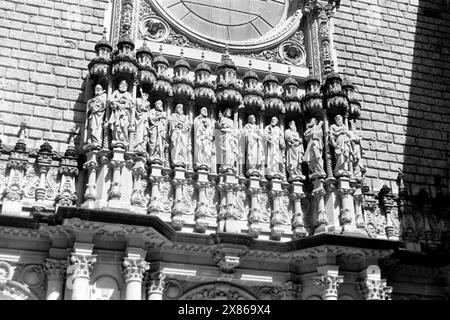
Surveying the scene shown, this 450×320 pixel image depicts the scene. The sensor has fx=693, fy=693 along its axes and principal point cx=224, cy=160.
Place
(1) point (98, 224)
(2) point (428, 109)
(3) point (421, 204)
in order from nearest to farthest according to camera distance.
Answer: (1) point (98, 224) → (3) point (421, 204) → (2) point (428, 109)

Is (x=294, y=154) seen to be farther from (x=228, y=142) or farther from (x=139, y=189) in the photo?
(x=139, y=189)

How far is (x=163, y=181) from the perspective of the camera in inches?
473

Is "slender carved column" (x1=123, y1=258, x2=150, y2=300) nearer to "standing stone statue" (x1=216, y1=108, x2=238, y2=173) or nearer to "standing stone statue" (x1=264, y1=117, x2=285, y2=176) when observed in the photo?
"standing stone statue" (x1=216, y1=108, x2=238, y2=173)

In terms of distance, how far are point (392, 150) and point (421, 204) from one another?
1.40 metres

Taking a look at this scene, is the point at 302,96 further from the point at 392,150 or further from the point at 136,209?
the point at 136,209

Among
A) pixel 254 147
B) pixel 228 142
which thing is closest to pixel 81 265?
pixel 228 142

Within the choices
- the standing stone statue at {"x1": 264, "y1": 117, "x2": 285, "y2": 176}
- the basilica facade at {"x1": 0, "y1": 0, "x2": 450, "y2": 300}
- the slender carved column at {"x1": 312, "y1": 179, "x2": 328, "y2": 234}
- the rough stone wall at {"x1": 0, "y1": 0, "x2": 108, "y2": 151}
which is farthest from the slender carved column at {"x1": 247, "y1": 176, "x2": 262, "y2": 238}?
the rough stone wall at {"x1": 0, "y1": 0, "x2": 108, "y2": 151}

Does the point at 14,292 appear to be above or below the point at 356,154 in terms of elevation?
below

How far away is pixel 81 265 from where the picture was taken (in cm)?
1072

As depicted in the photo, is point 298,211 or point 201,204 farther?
point 298,211

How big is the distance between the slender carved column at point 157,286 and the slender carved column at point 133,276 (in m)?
0.35

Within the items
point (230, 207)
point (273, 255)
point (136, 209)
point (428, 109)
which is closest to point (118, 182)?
point (136, 209)

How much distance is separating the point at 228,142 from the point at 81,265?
347 centimetres

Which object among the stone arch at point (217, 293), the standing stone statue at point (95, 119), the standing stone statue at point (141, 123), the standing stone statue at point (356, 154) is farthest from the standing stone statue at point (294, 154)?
the standing stone statue at point (95, 119)
